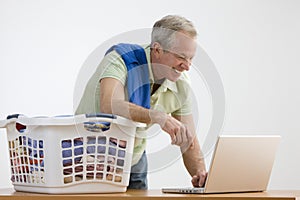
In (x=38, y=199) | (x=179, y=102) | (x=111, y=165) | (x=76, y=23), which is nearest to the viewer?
(x=38, y=199)

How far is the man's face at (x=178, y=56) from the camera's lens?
1281mm

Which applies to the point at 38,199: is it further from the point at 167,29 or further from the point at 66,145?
the point at 167,29

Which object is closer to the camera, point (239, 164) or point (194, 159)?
point (239, 164)

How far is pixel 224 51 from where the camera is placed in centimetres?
284

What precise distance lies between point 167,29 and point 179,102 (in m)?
0.23

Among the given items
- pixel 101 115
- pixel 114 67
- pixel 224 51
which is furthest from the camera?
pixel 224 51

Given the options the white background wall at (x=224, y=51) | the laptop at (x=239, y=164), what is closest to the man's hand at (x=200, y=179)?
the laptop at (x=239, y=164)

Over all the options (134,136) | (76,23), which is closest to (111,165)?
(134,136)

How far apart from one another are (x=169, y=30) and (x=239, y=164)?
353mm

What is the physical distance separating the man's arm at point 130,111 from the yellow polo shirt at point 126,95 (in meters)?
0.02

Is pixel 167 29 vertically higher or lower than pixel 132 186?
higher

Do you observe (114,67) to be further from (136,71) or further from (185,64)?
(185,64)

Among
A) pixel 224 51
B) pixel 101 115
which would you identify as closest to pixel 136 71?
pixel 101 115

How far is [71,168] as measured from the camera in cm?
130
